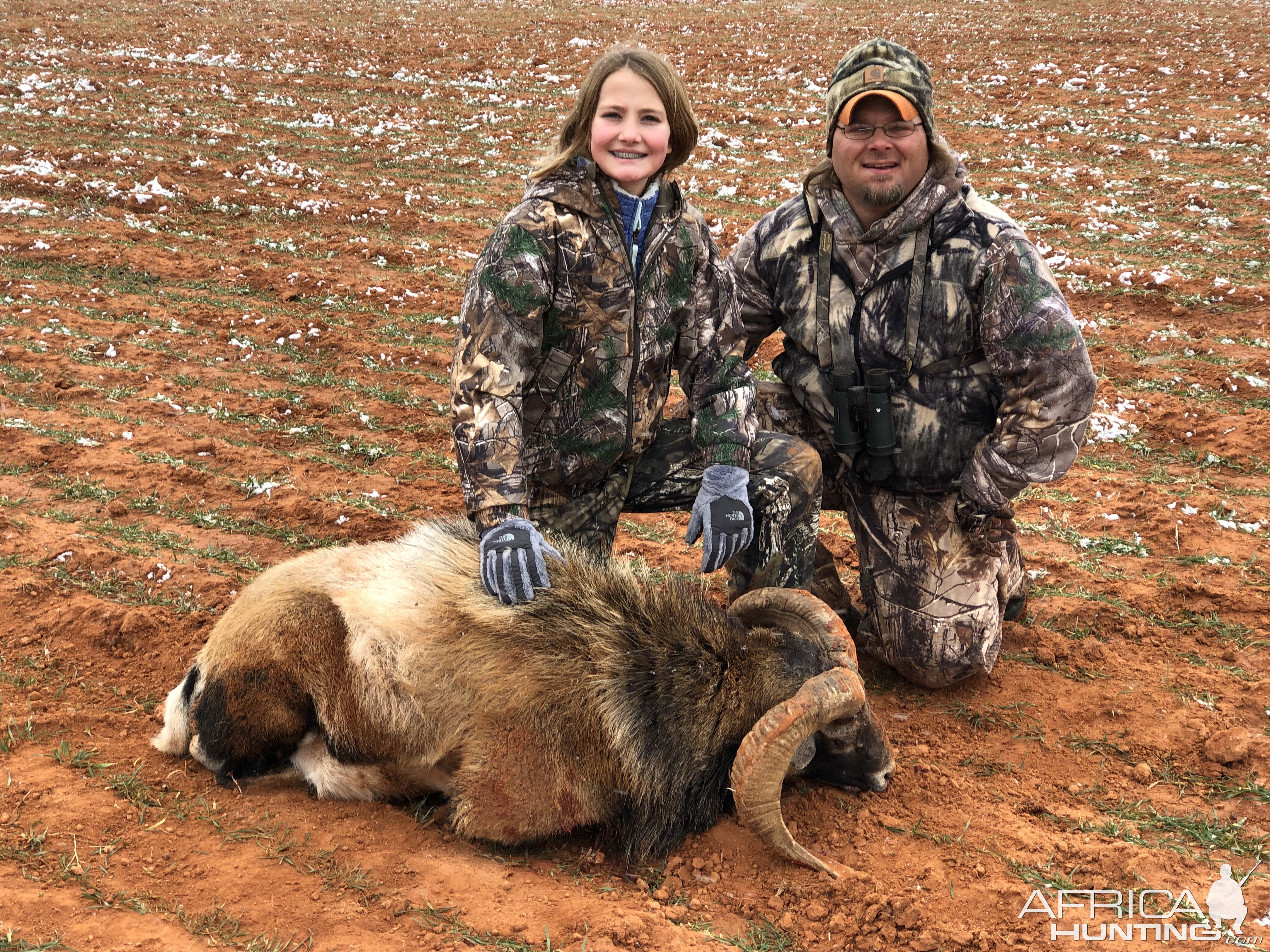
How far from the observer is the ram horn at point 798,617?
139 inches

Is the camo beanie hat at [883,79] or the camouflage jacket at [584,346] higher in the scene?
the camo beanie hat at [883,79]

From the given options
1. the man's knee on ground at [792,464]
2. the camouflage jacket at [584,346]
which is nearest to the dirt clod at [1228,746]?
the man's knee on ground at [792,464]

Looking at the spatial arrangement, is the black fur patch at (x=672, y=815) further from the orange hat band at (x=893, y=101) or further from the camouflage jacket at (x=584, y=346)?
the orange hat band at (x=893, y=101)

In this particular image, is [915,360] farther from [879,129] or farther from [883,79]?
[883,79]

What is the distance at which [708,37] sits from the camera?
79.4 ft

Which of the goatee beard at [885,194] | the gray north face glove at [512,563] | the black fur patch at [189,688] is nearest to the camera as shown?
the gray north face glove at [512,563]

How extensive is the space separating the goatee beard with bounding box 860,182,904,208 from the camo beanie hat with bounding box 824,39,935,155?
0.88ft

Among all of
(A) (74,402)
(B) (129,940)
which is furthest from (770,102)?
(B) (129,940)

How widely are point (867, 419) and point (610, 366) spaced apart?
1.28 m

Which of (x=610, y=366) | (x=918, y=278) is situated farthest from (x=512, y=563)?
(x=918, y=278)

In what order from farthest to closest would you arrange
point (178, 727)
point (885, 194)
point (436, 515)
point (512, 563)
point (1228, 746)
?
point (436, 515) → point (885, 194) → point (1228, 746) → point (178, 727) → point (512, 563)

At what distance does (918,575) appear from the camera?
4.59m

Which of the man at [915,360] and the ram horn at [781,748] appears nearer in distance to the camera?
the ram horn at [781,748]

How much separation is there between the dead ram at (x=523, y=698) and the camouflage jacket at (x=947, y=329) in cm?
129
